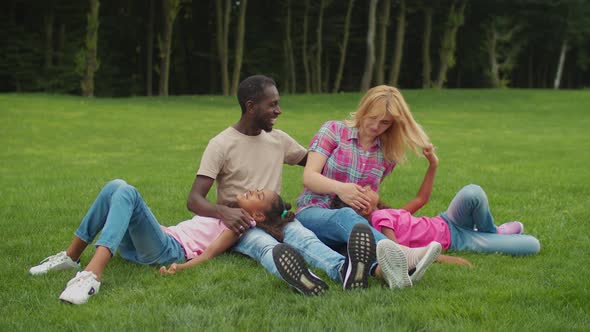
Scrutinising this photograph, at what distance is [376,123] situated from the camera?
5.40 meters

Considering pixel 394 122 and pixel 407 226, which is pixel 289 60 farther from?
pixel 407 226

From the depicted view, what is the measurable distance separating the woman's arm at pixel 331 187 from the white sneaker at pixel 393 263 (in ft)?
2.87

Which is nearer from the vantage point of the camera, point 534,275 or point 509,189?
point 534,275

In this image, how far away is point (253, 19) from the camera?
43031mm

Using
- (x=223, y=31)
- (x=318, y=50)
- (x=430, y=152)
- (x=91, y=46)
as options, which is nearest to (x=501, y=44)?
(x=318, y=50)

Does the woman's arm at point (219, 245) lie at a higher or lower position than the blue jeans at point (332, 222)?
lower

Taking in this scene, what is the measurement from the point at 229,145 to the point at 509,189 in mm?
5453

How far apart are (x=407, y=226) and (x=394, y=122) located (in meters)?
0.80

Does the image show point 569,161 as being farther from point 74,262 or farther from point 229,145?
point 74,262

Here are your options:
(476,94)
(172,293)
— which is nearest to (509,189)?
(172,293)

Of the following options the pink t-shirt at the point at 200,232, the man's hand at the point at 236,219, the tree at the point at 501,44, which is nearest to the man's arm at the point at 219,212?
the man's hand at the point at 236,219

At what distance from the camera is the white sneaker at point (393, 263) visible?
4.32 meters

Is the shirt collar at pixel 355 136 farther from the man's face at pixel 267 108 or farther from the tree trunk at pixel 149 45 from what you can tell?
the tree trunk at pixel 149 45

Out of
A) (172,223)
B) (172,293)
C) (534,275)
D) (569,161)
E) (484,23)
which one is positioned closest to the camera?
(172,293)
